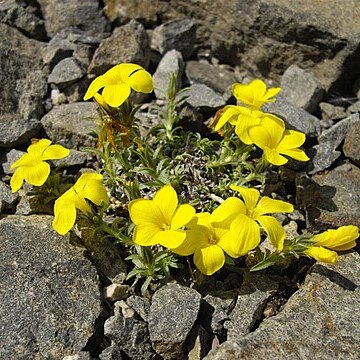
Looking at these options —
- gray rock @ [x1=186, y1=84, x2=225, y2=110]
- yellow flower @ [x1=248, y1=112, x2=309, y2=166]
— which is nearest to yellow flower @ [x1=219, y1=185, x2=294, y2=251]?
yellow flower @ [x1=248, y1=112, x2=309, y2=166]

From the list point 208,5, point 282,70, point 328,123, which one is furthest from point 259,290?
point 208,5

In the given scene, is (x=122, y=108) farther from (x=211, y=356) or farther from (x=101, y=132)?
(x=211, y=356)

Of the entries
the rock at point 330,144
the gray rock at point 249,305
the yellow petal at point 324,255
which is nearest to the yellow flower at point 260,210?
the yellow petal at point 324,255

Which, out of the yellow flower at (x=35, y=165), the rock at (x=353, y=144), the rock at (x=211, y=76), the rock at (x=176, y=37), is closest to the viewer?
the yellow flower at (x=35, y=165)

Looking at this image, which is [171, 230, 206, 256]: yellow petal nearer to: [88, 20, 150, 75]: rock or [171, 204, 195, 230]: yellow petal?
[171, 204, 195, 230]: yellow petal

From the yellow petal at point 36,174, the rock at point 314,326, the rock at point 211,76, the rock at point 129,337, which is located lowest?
the rock at point 129,337

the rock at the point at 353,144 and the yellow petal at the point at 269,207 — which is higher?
the yellow petal at the point at 269,207

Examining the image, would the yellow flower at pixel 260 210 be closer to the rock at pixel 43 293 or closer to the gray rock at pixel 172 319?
the gray rock at pixel 172 319
